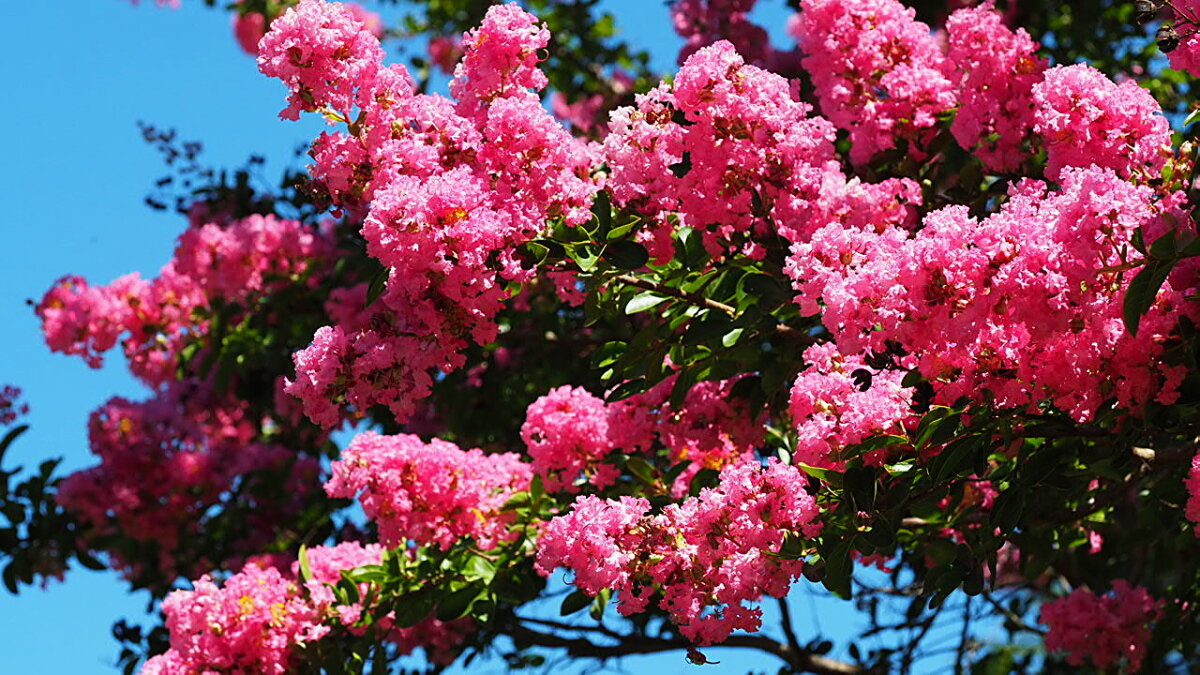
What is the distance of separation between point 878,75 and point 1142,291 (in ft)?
4.88

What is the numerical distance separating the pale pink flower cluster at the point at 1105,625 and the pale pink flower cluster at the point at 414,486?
1.97 m

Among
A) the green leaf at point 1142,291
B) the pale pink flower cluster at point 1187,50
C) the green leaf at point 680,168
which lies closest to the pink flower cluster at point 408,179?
the green leaf at point 680,168

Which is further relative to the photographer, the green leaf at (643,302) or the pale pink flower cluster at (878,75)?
the pale pink flower cluster at (878,75)

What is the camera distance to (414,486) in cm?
372

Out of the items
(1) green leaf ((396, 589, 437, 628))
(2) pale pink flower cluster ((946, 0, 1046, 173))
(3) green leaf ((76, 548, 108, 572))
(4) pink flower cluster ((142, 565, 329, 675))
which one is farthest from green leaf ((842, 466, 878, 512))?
(3) green leaf ((76, 548, 108, 572))

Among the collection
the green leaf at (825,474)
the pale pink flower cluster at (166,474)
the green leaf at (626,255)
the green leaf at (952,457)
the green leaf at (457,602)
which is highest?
the pale pink flower cluster at (166,474)

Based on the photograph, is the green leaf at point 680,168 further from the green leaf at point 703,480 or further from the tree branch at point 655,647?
the tree branch at point 655,647

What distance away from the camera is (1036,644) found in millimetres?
7090

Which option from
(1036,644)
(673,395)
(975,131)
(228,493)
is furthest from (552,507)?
(1036,644)

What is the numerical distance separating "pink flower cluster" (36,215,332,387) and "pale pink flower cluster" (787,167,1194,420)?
3427 millimetres

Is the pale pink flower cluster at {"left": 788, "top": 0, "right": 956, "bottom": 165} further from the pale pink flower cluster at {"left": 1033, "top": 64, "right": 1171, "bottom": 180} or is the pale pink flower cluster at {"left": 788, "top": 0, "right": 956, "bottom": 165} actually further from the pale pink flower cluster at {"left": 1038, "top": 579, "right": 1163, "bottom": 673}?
the pale pink flower cluster at {"left": 1038, "top": 579, "right": 1163, "bottom": 673}

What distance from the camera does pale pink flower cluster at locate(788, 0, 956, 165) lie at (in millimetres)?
3711

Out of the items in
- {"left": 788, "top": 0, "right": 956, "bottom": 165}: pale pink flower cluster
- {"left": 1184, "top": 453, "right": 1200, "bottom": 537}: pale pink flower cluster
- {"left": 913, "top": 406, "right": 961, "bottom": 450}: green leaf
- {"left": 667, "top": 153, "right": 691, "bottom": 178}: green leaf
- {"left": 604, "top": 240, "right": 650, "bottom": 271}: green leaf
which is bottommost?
{"left": 1184, "top": 453, "right": 1200, "bottom": 537}: pale pink flower cluster

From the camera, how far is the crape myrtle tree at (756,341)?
2656 millimetres
